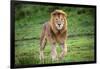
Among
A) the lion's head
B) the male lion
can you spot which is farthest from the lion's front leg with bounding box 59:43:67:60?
the lion's head

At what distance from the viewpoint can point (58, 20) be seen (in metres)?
2.46

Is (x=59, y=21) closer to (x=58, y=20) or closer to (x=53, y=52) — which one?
(x=58, y=20)

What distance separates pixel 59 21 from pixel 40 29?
258 millimetres

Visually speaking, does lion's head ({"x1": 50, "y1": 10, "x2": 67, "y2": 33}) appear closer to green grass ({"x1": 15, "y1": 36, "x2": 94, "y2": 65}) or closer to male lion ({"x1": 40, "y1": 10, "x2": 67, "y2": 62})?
male lion ({"x1": 40, "y1": 10, "x2": 67, "y2": 62})

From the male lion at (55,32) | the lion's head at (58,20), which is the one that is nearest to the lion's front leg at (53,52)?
the male lion at (55,32)

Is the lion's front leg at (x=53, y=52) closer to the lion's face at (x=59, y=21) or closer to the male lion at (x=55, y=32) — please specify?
the male lion at (x=55, y=32)

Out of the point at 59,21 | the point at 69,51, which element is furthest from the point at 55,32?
the point at 69,51

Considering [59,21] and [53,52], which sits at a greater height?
[59,21]

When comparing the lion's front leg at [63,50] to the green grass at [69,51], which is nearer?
the green grass at [69,51]

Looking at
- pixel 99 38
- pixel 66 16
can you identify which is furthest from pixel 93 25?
pixel 66 16

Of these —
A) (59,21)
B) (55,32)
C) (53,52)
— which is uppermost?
(59,21)

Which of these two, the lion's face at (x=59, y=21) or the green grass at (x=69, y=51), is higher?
the lion's face at (x=59, y=21)

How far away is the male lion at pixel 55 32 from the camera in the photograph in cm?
239

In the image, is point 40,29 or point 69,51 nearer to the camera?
point 40,29
